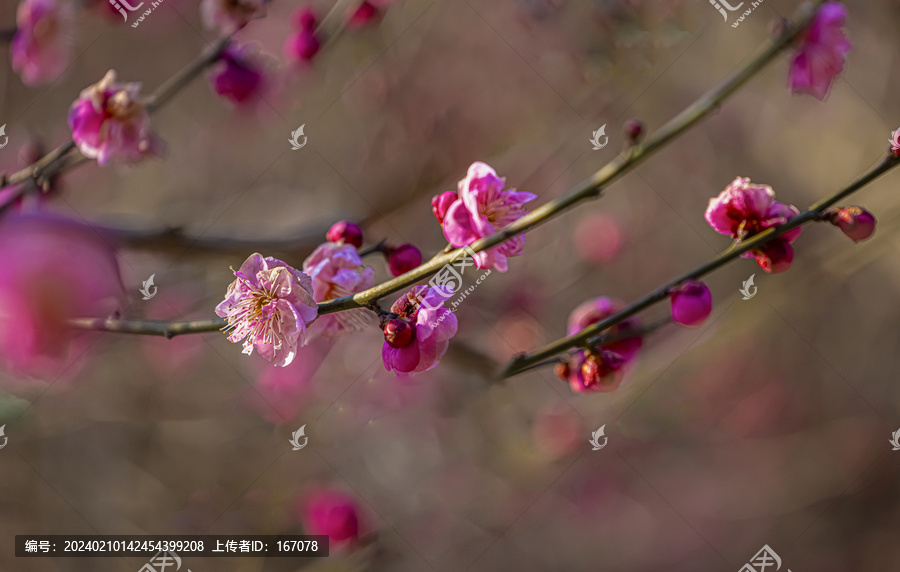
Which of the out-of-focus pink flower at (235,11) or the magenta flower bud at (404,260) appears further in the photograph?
the out-of-focus pink flower at (235,11)

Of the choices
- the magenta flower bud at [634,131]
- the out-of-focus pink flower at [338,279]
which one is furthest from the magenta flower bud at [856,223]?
the out-of-focus pink flower at [338,279]

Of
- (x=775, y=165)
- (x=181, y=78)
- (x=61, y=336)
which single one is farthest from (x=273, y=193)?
(x=775, y=165)

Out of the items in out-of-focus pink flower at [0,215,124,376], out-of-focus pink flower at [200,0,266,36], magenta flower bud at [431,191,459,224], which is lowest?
magenta flower bud at [431,191,459,224]

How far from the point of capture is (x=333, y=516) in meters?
1.75

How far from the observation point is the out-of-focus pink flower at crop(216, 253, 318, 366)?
2.72 ft

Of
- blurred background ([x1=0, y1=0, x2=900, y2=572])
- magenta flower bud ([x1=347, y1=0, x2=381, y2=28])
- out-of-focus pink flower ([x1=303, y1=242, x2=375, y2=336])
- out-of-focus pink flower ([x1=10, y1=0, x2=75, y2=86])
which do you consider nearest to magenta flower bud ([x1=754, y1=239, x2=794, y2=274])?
out-of-focus pink flower ([x1=303, y1=242, x2=375, y2=336])

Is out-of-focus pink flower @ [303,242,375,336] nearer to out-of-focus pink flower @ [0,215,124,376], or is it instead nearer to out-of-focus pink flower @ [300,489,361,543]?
out-of-focus pink flower @ [0,215,124,376]

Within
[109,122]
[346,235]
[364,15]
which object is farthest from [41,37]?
[346,235]

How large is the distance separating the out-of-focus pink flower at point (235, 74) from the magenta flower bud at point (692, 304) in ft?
3.90

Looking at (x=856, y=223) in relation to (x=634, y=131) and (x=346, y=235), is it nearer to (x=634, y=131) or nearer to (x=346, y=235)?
(x=634, y=131)

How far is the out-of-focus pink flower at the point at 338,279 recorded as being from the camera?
958 mm

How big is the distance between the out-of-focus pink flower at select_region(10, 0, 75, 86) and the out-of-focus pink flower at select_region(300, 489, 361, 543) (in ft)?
4.62

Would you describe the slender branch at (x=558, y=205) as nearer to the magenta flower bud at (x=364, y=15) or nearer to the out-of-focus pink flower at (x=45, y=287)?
the out-of-focus pink flower at (x=45, y=287)

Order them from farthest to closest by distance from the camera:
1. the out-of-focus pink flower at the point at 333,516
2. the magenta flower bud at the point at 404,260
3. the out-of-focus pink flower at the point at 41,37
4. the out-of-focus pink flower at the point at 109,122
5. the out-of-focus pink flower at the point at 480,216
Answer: the out-of-focus pink flower at the point at 333,516
the out-of-focus pink flower at the point at 41,37
the out-of-focus pink flower at the point at 109,122
the magenta flower bud at the point at 404,260
the out-of-focus pink flower at the point at 480,216
